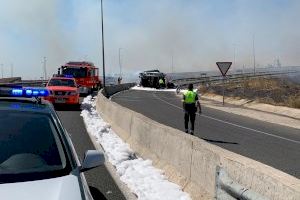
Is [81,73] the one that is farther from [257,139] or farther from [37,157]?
[37,157]

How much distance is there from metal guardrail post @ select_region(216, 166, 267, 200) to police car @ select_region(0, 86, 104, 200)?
140 cm

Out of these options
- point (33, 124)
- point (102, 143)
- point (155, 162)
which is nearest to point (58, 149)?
point (33, 124)

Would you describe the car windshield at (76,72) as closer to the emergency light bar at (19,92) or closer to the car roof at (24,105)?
the emergency light bar at (19,92)

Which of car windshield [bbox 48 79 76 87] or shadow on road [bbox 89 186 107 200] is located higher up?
car windshield [bbox 48 79 76 87]

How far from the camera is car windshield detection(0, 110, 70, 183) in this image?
470 cm

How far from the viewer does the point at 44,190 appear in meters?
4.22

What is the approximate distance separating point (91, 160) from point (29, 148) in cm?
65

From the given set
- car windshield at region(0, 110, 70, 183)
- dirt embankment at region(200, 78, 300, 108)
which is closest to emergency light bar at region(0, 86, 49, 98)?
car windshield at region(0, 110, 70, 183)

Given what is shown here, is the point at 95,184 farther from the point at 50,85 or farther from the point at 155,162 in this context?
the point at 50,85

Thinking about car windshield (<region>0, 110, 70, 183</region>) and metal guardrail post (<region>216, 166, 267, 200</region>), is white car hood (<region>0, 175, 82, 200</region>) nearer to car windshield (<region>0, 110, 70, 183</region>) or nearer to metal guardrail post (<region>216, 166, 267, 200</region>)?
car windshield (<region>0, 110, 70, 183</region>)

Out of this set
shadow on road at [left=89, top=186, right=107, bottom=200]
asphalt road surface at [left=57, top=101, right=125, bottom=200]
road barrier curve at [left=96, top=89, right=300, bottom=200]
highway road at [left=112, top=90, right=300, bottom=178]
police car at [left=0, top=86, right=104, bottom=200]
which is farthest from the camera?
highway road at [left=112, top=90, right=300, bottom=178]

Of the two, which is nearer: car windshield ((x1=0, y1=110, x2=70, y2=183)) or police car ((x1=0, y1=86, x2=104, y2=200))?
police car ((x1=0, y1=86, x2=104, y2=200))

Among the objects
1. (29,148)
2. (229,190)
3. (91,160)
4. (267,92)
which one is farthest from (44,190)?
(267,92)

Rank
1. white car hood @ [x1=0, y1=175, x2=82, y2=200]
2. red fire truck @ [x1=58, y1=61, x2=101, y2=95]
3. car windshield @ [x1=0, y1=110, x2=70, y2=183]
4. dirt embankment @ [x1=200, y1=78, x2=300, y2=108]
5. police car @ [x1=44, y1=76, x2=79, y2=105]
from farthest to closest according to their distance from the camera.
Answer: red fire truck @ [x1=58, y1=61, x2=101, y2=95] < dirt embankment @ [x1=200, y1=78, x2=300, y2=108] < police car @ [x1=44, y1=76, x2=79, y2=105] < car windshield @ [x1=0, y1=110, x2=70, y2=183] < white car hood @ [x1=0, y1=175, x2=82, y2=200]
